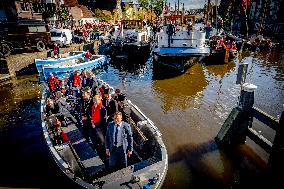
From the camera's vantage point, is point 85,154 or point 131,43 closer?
point 85,154

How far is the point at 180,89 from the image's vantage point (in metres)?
16.4

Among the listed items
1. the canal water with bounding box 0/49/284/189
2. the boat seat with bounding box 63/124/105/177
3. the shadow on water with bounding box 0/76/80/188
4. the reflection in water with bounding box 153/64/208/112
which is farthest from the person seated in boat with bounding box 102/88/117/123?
the reflection in water with bounding box 153/64/208/112

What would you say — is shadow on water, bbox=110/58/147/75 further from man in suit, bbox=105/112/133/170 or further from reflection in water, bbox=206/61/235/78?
man in suit, bbox=105/112/133/170

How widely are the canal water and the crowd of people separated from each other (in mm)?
1578

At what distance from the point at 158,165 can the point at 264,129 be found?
20.8 ft

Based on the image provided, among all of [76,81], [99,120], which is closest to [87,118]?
[99,120]

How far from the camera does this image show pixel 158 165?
624cm

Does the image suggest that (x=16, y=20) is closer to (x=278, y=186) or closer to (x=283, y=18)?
(x=278, y=186)

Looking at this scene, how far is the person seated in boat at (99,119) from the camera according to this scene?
7.23m

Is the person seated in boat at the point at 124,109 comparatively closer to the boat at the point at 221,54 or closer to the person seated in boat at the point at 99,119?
the person seated in boat at the point at 99,119

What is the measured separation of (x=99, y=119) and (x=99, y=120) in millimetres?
39

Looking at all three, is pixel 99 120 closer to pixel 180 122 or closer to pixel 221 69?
pixel 180 122

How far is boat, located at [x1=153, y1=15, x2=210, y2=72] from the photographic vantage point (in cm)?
1870

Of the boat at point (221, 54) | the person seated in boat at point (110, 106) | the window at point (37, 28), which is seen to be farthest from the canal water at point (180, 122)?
the window at point (37, 28)
